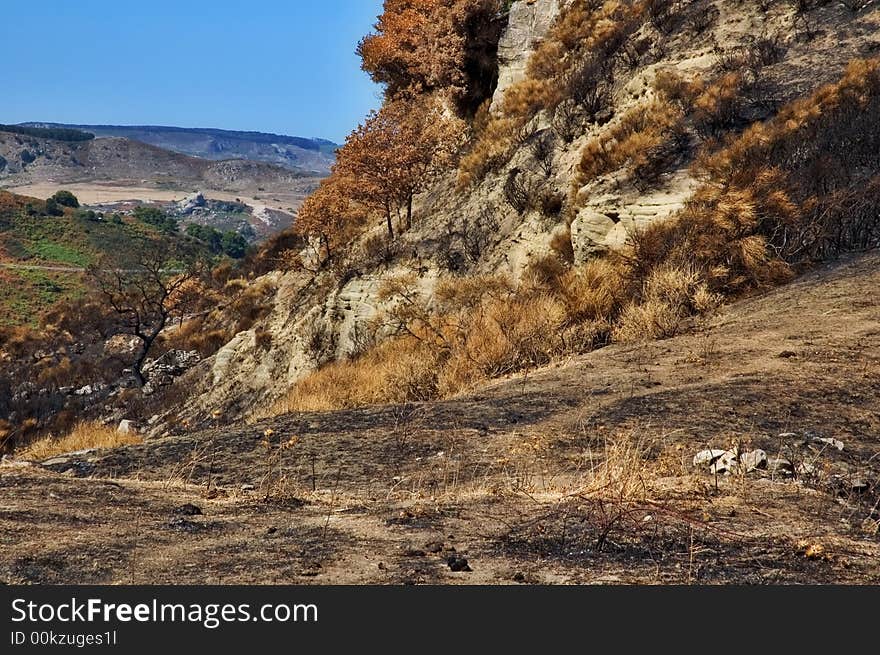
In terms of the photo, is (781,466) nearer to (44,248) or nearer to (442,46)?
(442,46)

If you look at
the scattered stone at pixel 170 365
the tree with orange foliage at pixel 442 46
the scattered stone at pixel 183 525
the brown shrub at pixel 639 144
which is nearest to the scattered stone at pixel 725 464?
the scattered stone at pixel 183 525

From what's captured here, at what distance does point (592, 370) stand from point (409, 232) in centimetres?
996

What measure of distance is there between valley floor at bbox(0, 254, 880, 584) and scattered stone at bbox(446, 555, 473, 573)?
0.01 meters

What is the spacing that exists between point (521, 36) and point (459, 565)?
19.2 m

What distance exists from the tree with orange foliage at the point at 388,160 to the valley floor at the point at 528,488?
10709 millimetres

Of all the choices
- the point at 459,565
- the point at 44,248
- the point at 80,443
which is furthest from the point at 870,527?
the point at 44,248

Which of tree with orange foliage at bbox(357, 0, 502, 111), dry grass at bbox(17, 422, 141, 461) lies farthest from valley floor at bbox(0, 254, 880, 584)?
tree with orange foliage at bbox(357, 0, 502, 111)

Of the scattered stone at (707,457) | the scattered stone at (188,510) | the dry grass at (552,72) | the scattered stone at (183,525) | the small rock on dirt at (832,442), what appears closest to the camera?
the scattered stone at (183,525)

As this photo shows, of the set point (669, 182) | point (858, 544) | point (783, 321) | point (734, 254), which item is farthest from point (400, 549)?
point (669, 182)

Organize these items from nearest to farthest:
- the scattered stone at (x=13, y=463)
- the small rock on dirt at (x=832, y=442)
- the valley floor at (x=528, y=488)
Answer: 1. the valley floor at (x=528, y=488)
2. the small rock on dirt at (x=832, y=442)
3. the scattered stone at (x=13, y=463)

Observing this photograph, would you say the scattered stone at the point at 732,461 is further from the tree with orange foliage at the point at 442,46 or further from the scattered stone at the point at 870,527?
the tree with orange foliage at the point at 442,46

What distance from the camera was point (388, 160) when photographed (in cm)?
1645

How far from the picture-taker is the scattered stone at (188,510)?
3.58m

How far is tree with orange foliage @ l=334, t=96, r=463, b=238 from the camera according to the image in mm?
16453
